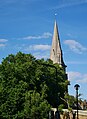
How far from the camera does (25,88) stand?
56.2 meters

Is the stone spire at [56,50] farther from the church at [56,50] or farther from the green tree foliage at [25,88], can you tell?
the green tree foliage at [25,88]

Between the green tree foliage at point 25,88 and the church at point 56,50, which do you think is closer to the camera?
the green tree foliage at point 25,88

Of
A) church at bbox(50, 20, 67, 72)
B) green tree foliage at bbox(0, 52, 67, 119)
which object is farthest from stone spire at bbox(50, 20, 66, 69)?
green tree foliage at bbox(0, 52, 67, 119)

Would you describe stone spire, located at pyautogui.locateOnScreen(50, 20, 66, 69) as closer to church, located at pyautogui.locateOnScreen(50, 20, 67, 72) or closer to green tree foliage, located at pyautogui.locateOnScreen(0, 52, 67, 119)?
church, located at pyautogui.locateOnScreen(50, 20, 67, 72)

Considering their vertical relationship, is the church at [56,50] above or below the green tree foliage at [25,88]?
above

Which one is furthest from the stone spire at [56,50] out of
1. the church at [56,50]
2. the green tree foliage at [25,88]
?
the green tree foliage at [25,88]

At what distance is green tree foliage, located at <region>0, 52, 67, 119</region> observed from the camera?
52.6 m

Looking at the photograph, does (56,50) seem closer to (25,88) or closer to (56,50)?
(56,50)

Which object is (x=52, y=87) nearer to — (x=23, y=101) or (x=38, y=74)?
(x=38, y=74)

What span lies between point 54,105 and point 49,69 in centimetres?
681

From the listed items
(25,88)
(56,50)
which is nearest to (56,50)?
(56,50)

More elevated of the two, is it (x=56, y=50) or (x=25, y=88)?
(x=56, y=50)

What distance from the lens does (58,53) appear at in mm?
110125

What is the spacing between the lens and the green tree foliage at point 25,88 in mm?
52556
